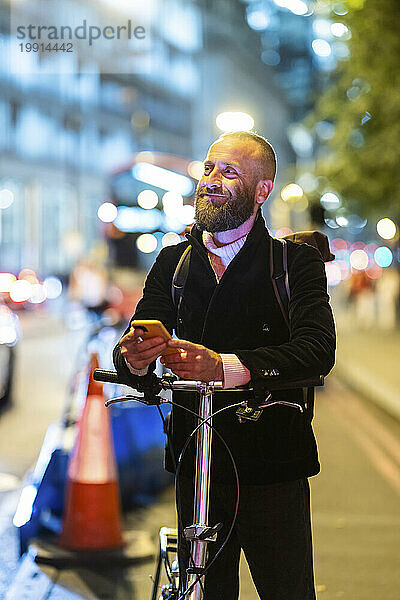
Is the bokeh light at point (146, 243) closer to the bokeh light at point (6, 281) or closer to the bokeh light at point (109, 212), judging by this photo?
the bokeh light at point (109, 212)

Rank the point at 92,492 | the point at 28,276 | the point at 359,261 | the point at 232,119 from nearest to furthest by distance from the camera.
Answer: the point at 92,492 → the point at 232,119 → the point at 28,276 → the point at 359,261

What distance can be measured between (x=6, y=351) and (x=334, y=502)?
743 cm

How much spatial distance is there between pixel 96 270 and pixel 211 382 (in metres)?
20.4

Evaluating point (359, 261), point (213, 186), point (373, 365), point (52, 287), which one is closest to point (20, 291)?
point (52, 287)

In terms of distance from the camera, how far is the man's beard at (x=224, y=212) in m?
2.81

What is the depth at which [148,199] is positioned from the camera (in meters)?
21.7

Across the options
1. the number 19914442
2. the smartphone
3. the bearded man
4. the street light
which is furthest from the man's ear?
the street light

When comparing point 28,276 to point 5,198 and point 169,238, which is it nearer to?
point 169,238

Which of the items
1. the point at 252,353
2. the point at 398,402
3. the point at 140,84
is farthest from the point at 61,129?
the point at 252,353

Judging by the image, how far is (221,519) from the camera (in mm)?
2939

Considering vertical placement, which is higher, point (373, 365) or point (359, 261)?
point (359, 261)

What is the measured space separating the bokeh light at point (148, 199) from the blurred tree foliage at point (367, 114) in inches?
153

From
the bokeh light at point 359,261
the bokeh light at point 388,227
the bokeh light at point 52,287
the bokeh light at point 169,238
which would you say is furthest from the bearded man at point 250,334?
the bokeh light at point 359,261

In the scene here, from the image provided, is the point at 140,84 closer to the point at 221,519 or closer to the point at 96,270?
the point at 96,270
